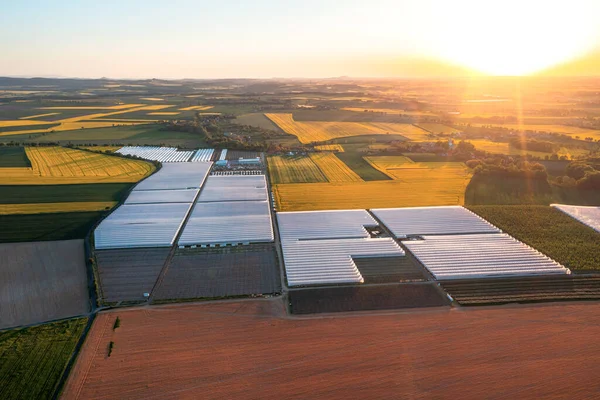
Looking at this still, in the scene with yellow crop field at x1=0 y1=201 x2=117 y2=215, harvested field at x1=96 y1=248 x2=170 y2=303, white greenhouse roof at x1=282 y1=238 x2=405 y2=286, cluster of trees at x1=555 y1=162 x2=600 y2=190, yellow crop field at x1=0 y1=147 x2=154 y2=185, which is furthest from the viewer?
yellow crop field at x1=0 y1=147 x2=154 y2=185

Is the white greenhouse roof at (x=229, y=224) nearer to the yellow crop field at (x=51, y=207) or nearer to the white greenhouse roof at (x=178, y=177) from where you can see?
the white greenhouse roof at (x=178, y=177)

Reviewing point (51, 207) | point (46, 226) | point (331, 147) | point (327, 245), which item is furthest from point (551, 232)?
point (51, 207)

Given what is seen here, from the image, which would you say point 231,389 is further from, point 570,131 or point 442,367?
point 570,131

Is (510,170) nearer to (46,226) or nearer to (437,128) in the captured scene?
(437,128)

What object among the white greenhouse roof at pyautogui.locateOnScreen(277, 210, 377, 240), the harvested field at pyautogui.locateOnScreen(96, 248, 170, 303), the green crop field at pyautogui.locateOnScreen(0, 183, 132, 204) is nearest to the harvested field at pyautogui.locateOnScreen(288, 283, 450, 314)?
the white greenhouse roof at pyautogui.locateOnScreen(277, 210, 377, 240)

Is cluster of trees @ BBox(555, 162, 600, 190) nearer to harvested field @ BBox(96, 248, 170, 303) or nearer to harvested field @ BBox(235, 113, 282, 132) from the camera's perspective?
harvested field @ BBox(96, 248, 170, 303)
